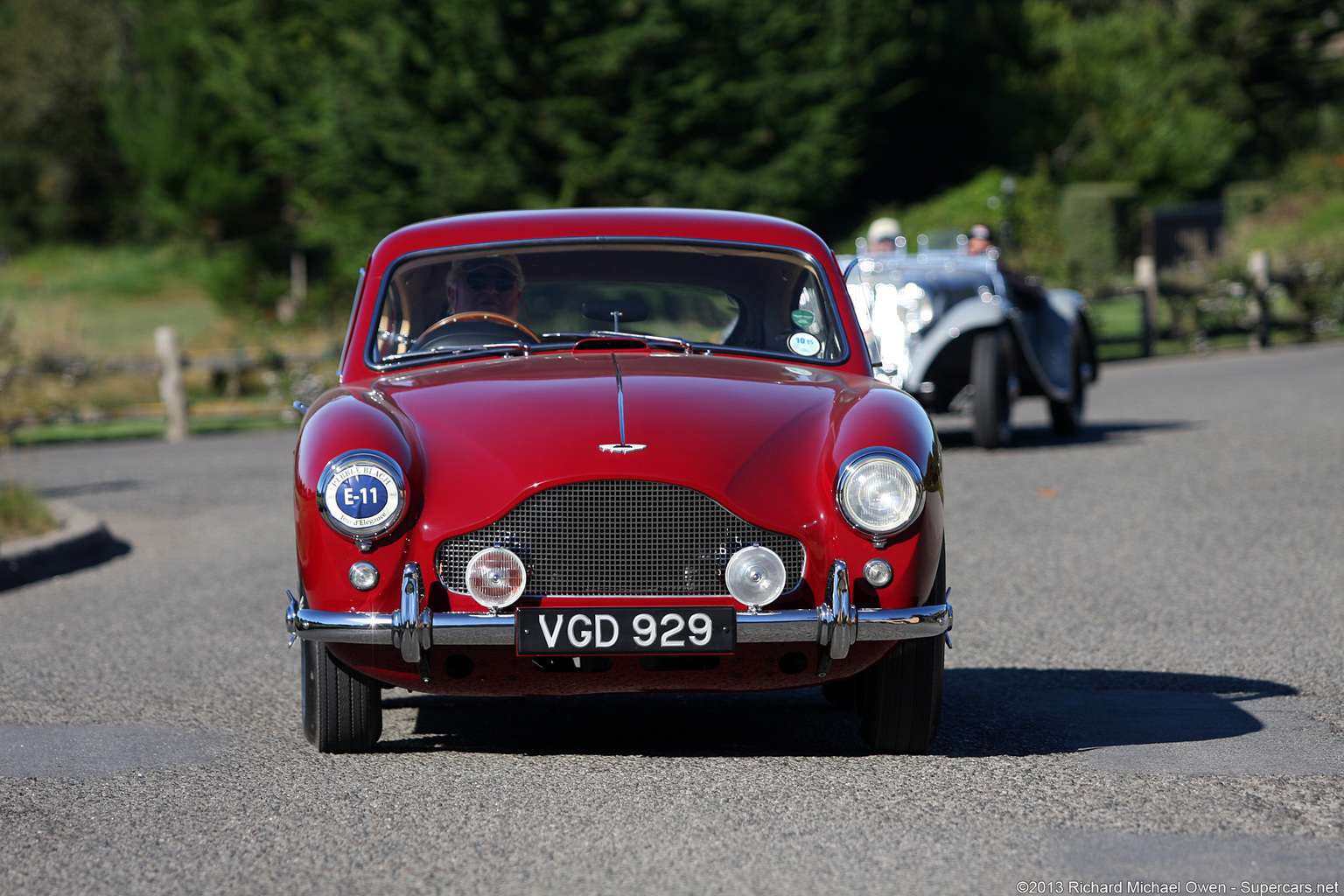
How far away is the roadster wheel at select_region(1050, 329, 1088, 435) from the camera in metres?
14.4

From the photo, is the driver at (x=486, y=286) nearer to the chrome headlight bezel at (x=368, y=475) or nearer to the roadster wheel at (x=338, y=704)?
the chrome headlight bezel at (x=368, y=475)

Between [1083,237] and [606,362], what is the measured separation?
1362 inches

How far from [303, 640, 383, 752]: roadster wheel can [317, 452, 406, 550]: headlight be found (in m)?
0.41

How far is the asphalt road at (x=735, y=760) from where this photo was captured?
352 cm

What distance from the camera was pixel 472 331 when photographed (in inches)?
211

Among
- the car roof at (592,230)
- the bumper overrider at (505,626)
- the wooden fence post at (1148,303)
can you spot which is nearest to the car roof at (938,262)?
the car roof at (592,230)

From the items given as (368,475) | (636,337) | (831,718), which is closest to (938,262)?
(636,337)

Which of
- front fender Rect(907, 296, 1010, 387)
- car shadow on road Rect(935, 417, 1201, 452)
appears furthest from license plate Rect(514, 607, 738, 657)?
car shadow on road Rect(935, 417, 1201, 452)

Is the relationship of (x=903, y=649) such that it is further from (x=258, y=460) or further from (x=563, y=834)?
(x=258, y=460)

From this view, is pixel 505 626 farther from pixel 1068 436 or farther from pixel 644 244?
pixel 1068 436

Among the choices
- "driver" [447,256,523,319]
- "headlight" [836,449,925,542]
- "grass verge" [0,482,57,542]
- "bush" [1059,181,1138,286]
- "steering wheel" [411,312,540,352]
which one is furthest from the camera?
"bush" [1059,181,1138,286]

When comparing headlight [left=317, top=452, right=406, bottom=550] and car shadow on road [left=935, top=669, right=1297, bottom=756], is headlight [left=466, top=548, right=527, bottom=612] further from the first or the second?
car shadow on road [left=935, top=669, right=1297, bottom=756]

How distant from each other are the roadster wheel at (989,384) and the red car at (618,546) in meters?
8.60

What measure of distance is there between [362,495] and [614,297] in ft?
4.69
